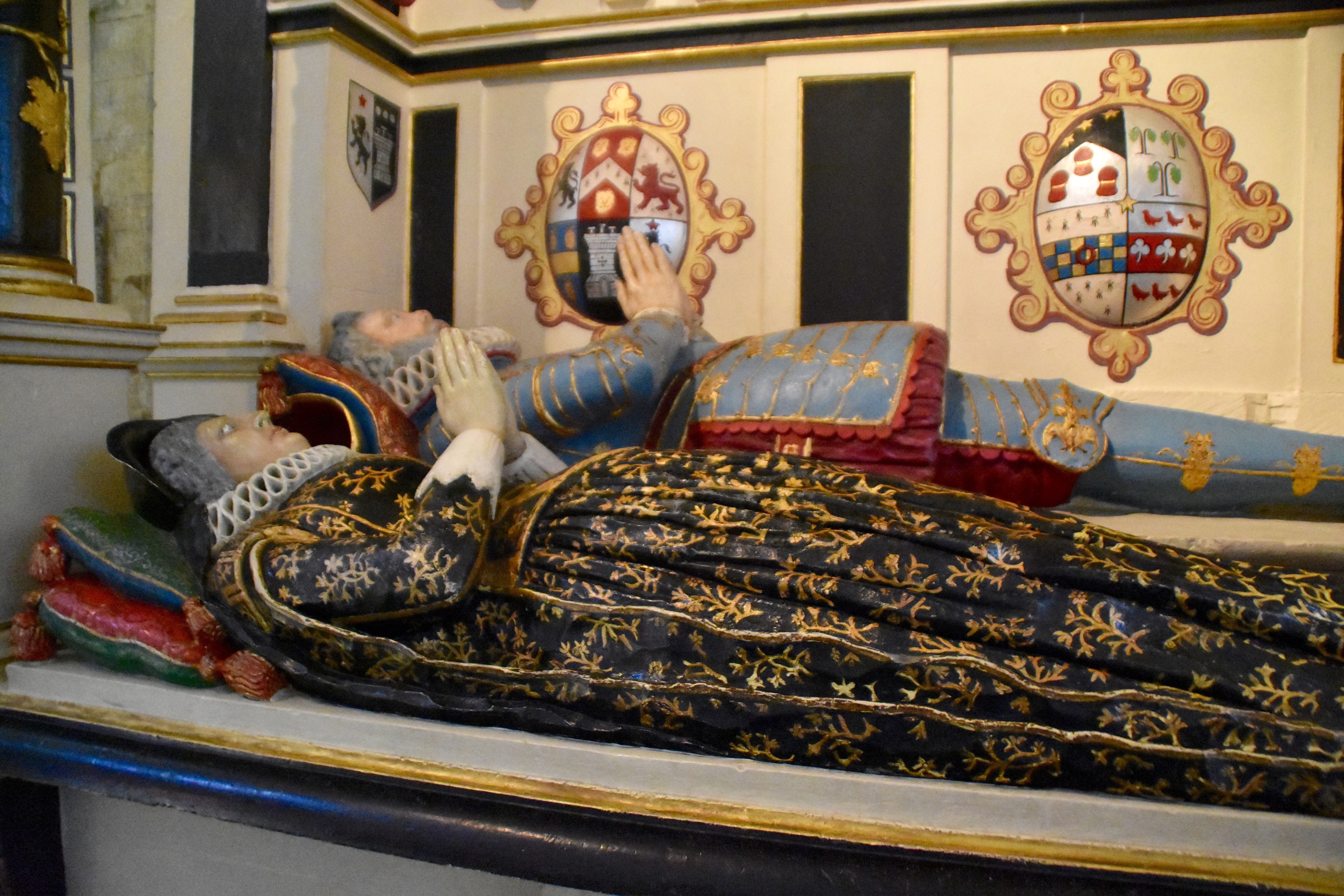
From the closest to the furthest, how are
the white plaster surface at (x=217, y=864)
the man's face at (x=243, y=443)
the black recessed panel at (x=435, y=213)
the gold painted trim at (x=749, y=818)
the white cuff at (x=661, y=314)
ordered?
the gold painted trim at (x=749, y=818)
the white plaster surface at (x=217, y=864)
the man's face at (x=243, y=443)
the white cuff at (x=661, y=314)
the black recessed panel at (x=435, y=213)

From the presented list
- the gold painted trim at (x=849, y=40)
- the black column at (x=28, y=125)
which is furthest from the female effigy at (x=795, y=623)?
the gold painted trim at (x=849, y=40)

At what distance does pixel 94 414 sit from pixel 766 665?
5.18 ft

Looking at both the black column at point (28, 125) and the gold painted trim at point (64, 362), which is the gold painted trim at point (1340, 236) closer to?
the gold painted trim at point (64, 362)

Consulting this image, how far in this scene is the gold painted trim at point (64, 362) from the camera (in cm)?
162

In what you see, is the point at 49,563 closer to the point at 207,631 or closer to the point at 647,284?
the point at 207,631

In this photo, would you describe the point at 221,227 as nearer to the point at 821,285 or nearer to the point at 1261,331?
the point at 821,285

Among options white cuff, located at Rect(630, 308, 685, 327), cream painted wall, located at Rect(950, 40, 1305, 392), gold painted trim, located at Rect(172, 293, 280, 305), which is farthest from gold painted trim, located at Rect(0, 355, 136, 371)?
cream painted wall, located at Rect(950, 40, 1305, 392)

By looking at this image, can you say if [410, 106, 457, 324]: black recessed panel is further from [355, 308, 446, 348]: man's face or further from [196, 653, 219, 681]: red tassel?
[196, 653, 219, 681]: red tassel

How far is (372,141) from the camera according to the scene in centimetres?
252

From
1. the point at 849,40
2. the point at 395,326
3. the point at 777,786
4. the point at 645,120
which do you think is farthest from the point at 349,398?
the point at 849,40

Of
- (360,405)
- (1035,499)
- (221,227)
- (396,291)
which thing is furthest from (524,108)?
(1035,499)

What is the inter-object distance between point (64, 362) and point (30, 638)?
57 centimetres

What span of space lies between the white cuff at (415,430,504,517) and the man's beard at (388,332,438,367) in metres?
0.75

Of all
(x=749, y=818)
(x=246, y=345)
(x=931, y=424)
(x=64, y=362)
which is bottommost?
(x=749, y=818)
